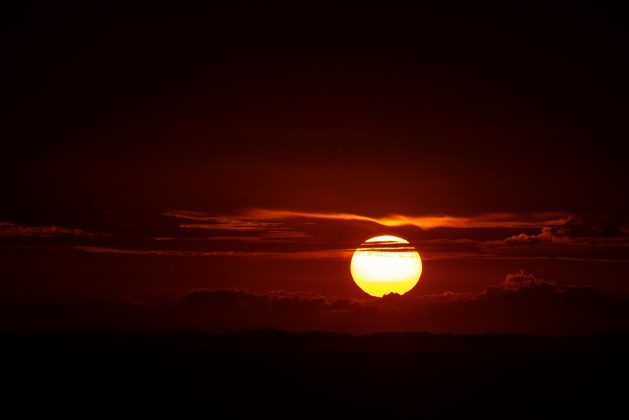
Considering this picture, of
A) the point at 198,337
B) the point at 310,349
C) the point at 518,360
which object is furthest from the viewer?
the point at 198,337

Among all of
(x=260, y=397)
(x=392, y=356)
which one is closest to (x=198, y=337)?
(x=392, y=356)

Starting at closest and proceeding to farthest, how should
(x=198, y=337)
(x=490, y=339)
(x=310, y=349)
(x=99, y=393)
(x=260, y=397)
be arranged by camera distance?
(x=99, y=393), (x=260, y=397), (x=310, y=349), (x=198, y=337), (x=490, y=339)

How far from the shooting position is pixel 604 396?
4225 inches

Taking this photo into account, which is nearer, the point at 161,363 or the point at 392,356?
the point at 161,363

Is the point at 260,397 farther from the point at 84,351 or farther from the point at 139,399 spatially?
the point at 84,351

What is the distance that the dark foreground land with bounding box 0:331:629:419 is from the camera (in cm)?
9631

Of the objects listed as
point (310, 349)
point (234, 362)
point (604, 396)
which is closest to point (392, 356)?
point (310, 349)

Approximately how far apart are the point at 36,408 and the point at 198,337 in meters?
80.4

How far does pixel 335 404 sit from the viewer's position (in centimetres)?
10688

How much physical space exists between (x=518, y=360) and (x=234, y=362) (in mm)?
47261

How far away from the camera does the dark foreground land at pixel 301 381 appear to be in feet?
316

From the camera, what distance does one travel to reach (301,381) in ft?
379

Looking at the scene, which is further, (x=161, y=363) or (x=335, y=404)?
(x=161, y=363)

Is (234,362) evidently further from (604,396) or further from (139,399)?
(604,396)
